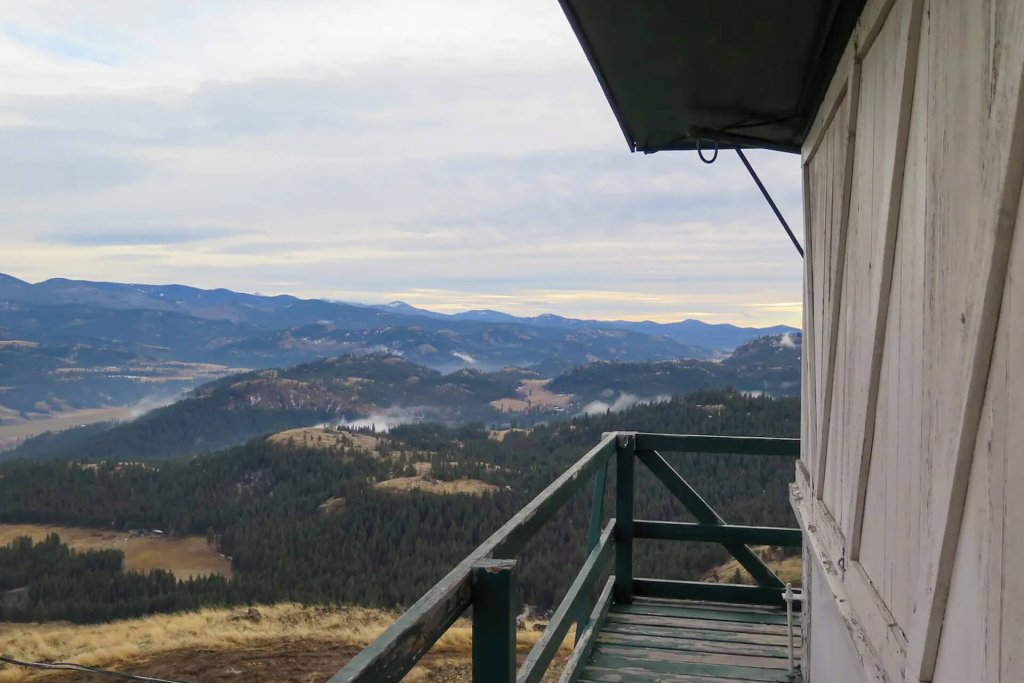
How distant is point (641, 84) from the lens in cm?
382

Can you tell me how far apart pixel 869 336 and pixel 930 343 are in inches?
29.8

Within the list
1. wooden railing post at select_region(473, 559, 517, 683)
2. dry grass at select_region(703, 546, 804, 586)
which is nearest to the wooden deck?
wooden railing post at select_region(473, 559, 517, 683)

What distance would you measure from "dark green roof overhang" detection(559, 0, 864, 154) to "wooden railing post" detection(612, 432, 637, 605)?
79.5 inches

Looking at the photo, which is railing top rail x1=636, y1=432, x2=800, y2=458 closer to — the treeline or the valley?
the valley

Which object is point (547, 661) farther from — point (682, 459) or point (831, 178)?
point (682, 459)

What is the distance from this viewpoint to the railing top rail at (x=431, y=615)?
4.85ft

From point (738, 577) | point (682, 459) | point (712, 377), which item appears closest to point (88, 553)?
point (682, 459)

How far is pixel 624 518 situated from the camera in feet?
18.4

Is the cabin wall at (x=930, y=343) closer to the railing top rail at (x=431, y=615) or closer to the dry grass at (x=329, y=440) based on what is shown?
the railing top rail at (x=431, y=615)

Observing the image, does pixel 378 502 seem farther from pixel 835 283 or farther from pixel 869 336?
pixel 869 336

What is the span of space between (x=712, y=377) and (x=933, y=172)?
185570 mm

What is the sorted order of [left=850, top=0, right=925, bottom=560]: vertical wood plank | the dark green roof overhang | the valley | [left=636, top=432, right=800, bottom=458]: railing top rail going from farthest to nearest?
1. the valley
2. [left=636, top=432, right=800, bottom=458]: railing top rail
3. the dark green roof overhang
4. [left=850, top=0, right=925, bottom=560]: vertical wood plank

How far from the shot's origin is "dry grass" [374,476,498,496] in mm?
74375

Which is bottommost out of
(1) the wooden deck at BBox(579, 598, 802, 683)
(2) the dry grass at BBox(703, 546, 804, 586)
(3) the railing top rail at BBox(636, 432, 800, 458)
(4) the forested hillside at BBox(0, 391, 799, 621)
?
(4) the forested hillside at BBox(0, 391, 799, 621)
